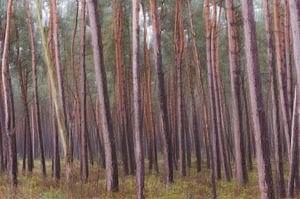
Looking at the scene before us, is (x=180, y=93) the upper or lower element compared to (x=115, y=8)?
lower

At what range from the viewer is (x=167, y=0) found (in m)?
16.6

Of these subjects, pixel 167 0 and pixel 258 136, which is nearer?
pixel 258 136

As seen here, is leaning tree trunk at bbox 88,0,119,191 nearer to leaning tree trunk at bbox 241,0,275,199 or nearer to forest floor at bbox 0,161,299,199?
forest floor at bbox 0,161,299,199

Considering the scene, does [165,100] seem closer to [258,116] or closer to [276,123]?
[276,123]

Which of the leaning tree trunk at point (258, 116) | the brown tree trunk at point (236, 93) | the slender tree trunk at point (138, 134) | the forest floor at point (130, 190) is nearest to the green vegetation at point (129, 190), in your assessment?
the forest floor at point (130, 190)

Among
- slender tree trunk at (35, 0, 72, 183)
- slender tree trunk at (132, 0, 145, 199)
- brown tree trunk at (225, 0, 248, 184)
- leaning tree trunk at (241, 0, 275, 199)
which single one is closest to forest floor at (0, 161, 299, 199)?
brown tree trunk at (225, 0, 248, 184)

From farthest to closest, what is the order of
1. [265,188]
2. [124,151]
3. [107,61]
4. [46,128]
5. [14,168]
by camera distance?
[46,128] < [107,61] < [124,151] < [14,168] < [265,188]

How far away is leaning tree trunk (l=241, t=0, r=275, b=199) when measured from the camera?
6180mm

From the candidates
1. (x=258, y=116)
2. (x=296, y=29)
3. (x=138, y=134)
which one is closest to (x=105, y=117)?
(x=138, y=134)

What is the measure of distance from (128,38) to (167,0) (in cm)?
269

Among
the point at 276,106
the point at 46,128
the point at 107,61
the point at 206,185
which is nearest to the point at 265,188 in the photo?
the point at 276,106

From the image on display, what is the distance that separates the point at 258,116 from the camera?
6277mm

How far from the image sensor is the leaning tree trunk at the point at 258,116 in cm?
618

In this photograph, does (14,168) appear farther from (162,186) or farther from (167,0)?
(167,0)
